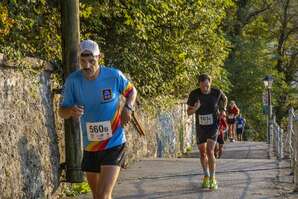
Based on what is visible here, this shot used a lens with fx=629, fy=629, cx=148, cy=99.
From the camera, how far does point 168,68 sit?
682 inches

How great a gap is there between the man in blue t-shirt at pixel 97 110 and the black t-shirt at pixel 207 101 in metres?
3.87

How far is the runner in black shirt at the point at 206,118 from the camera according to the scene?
9719mm

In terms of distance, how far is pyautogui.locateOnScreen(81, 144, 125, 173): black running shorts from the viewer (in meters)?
5.92

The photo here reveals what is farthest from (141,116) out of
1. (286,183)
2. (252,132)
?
(252,132)

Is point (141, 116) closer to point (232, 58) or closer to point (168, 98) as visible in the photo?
point (168, 98)

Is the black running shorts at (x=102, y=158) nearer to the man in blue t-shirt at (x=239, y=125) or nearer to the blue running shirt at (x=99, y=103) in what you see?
the blue running shirt at (x=99, y=103)

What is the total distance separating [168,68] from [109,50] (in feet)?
12.3

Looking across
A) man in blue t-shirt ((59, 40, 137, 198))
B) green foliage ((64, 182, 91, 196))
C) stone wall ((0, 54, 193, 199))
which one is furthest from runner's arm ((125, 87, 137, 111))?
green foliage ((64, 182, 91, 196))

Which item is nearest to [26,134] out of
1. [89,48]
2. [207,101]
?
[89,48]

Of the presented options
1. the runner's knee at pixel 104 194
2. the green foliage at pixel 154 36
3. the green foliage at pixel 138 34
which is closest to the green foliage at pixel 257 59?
the green foliage at pixel 138 34

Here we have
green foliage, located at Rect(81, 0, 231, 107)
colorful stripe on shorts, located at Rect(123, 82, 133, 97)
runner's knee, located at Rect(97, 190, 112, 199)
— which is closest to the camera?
runner's knee, located at Rect(97, 190, 112, 199)

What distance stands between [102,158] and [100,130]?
27 cm

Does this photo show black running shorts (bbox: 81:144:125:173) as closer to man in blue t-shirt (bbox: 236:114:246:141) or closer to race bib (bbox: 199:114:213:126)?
race bib (bbox: 199:114:213:126)

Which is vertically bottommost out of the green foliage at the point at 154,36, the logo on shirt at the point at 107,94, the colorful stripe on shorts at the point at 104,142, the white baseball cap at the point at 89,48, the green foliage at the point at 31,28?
Answer: the colorful stripe on shorts at the point at 104,142
